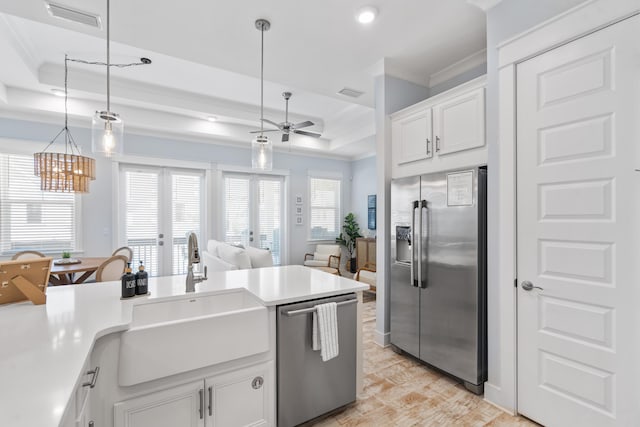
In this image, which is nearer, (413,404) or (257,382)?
(257,382)

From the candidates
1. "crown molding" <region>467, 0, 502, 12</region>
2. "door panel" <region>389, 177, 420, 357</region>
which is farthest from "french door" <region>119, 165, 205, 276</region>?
"crown molding" <region>467, 0, 502, 12</region>

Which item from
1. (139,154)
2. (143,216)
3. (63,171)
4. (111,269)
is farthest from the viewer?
(143,216)

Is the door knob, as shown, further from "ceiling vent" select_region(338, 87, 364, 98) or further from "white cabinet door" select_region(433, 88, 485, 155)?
"ceiling vent" select_region(338, 87, 364, 98)

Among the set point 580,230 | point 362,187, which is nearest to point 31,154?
point 362,187

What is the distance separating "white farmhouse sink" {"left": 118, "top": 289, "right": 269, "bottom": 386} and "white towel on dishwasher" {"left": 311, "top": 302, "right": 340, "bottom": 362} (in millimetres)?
311

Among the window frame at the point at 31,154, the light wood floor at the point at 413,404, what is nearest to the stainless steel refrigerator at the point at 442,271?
the light wood floor at the point at 413,404

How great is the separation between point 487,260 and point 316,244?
4741 mm

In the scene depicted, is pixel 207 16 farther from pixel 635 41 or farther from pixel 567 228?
pixel 567 228

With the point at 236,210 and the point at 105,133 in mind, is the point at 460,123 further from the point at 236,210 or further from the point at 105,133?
the point at 236,210

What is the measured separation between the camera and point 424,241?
2.71 m

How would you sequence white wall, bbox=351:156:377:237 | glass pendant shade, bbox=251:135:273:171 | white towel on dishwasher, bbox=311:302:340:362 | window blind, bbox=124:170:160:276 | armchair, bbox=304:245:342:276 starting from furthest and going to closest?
white wall, bbox=351:156:377:237, armchair, bbox=304:245:342:276, window blind, bbox=124:170:160:276, glass pendant shade, bbox=251:135:273:171, white towel on dishwasher, bbox=311:302:340:362

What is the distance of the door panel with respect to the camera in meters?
2.83

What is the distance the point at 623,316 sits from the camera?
1.63 meters

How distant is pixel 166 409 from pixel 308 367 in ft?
2.63
